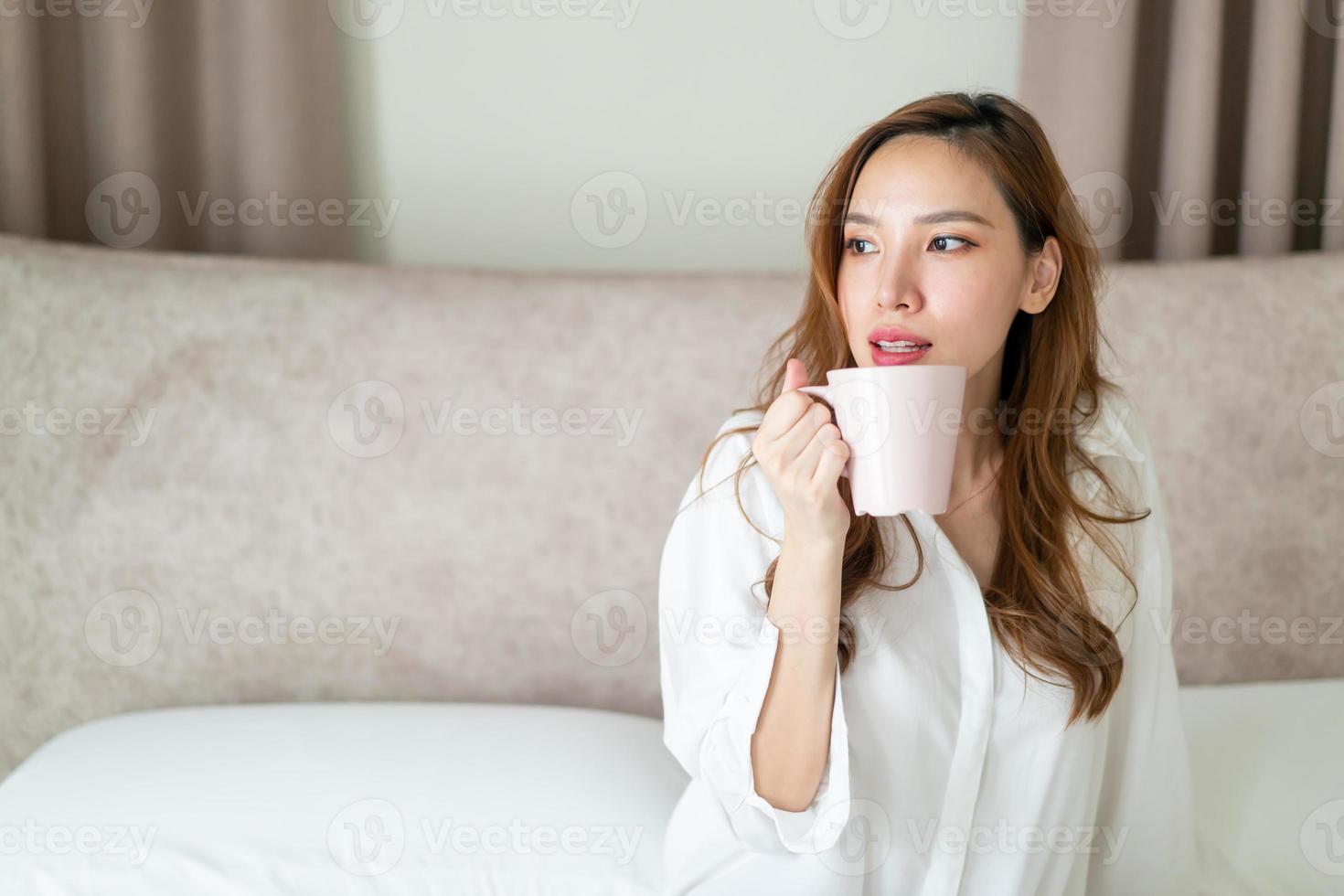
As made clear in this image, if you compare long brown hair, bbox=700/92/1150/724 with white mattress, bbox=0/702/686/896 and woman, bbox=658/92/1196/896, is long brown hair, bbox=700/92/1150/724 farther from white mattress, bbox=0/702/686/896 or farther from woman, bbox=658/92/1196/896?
white mattress, bbox=0/702/686/896

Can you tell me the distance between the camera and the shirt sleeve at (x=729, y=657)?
3.00ft

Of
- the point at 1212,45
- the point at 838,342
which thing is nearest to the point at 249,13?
the point at 838,342

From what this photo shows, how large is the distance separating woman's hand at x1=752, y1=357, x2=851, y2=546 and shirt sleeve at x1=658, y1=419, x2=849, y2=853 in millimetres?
116

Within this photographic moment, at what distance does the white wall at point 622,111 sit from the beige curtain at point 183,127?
4.0 inches

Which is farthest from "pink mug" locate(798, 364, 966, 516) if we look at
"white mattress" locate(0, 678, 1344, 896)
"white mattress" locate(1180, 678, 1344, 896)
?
"white mattress" locate(1180, 678, 1344, 896)

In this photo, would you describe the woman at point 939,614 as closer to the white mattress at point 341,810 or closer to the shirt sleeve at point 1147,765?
the shirt sleeve at point 1147,765

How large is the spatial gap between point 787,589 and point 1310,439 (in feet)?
3.86

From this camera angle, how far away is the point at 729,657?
0.96 metres

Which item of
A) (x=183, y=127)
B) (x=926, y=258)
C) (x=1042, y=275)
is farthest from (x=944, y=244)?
(x=183, y=127)

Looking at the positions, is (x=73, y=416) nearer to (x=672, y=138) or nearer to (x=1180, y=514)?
(x=672, y=138)

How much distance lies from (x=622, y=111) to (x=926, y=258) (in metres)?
0.91

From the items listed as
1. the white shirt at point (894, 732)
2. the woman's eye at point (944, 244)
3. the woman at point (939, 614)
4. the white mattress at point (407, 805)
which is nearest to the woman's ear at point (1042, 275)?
the woman at point (939, 614)

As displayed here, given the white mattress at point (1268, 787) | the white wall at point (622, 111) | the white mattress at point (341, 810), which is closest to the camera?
the white mattress at point (341, 810)

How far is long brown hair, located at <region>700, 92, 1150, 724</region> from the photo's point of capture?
1.02m
